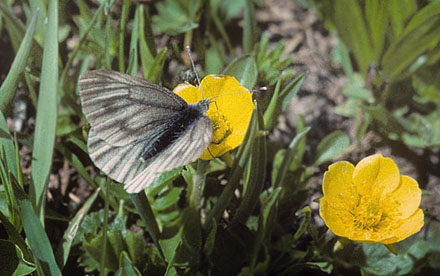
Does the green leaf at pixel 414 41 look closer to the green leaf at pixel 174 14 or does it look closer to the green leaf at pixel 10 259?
the green leaf at pixel 174 14

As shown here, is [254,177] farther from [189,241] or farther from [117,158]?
[117,158]

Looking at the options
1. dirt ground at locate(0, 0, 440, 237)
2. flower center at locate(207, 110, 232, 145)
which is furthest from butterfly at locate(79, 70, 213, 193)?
dirt ground at locate(0, 0, 440, 237)

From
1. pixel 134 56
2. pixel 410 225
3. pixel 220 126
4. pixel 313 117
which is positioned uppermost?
pixel 134 56

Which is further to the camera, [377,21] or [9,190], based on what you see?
[377,21]

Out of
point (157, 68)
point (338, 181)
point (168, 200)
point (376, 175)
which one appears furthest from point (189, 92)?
point (376, 175)

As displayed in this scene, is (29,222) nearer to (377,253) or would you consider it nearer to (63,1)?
(63,1)

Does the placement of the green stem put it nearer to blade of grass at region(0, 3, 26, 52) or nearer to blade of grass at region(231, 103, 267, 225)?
blade of grass at region(231, 103, 267, 225)
